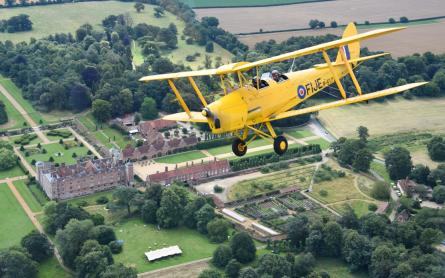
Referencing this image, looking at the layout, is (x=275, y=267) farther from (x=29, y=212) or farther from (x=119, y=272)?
(x=29, y=212)

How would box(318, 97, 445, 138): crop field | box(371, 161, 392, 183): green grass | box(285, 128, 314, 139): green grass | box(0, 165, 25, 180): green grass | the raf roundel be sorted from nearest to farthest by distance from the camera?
the raf roundel → box(371, 161, 392, 183): green grass → box(0, 165, 25, 180): green grass → box(285, 128, 314, 139): green grass → box(318, 97, 445, 138): crop field

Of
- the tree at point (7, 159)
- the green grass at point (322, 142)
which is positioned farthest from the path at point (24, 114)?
the green grass at point (322, 142)

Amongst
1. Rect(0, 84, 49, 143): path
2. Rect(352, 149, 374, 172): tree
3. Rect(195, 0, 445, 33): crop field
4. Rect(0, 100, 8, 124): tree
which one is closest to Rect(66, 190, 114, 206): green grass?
Rect(0, 84, 49, 143): path

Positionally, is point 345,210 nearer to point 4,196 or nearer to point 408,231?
point 408,231

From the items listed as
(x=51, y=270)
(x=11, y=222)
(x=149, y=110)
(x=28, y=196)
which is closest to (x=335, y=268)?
(x=51, y=270)

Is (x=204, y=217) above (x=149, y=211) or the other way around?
above

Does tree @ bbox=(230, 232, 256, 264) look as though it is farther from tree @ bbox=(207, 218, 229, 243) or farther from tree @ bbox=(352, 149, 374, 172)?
tree @ bbox=(352, 149, 374, 172)
